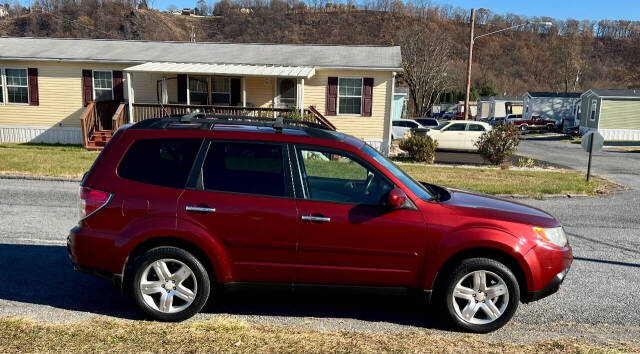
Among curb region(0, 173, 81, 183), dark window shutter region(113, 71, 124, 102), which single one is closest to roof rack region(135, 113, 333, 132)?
curb region(0, 173, 81, 183)

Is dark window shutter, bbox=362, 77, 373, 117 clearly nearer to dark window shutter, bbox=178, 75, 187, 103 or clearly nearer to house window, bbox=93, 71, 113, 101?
dark window shutter, bbox=178, 75, 187, 103

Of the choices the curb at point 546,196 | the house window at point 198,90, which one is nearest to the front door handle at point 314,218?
the curb at point 546,196

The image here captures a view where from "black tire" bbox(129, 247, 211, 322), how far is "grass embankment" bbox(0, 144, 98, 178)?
901 cm

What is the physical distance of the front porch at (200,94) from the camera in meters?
17.9

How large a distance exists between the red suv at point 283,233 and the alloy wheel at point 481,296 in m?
0.01

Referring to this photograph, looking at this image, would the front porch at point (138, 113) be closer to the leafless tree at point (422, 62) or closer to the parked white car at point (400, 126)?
the parked white car at point (400, 126)

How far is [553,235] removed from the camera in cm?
425

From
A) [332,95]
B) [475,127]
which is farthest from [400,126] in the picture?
[332,95]

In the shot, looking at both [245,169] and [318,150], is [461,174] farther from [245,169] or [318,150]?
[245,169]

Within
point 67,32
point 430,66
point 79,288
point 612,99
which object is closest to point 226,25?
point 67,32

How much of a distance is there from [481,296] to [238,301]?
90.7 inches

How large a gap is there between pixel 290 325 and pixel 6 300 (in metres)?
2.77

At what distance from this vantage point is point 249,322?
167 inches

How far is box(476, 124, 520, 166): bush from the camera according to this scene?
16.6 meters
